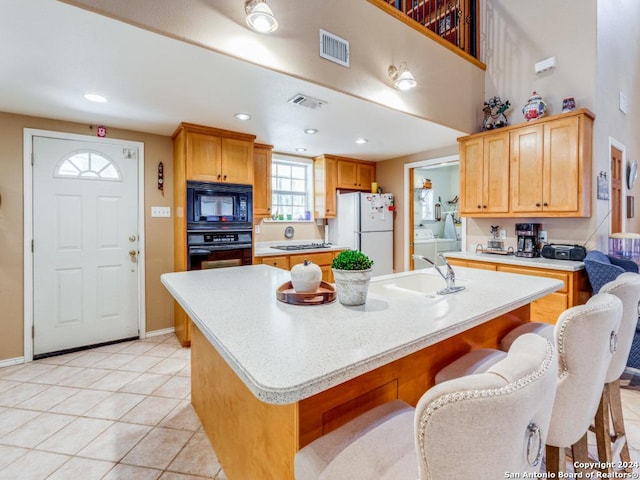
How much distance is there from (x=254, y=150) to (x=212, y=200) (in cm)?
98

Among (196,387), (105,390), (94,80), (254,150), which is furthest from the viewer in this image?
(254,150)

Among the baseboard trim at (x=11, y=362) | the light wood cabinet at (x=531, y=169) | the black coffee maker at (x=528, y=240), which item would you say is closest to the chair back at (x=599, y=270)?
the light wood cabinet at (x=531, y=169)

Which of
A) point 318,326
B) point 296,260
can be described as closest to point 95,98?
point 296,260

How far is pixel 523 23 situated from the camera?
11.4ft

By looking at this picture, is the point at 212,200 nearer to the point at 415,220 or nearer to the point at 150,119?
the point at 150,119

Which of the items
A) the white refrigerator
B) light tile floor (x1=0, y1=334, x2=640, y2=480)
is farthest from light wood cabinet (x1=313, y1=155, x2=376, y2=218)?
light tile floor (x1=0, y1=334, x2=640, y2=480)

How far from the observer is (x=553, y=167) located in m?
3.06

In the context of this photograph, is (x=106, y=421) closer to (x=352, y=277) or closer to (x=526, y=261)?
(x=352, y=277)

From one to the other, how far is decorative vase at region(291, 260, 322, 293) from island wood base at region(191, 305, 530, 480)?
457mm

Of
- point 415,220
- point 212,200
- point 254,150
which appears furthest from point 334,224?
point 212,200

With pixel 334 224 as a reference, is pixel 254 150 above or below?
above

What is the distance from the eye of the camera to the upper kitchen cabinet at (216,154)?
321cm

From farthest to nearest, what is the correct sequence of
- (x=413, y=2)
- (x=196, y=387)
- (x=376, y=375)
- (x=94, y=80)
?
(x=413, y=2)
(x=94, y=80)
(x=196, y=387)
(x=376, y=375)

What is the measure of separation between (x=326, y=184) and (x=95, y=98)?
290cm
